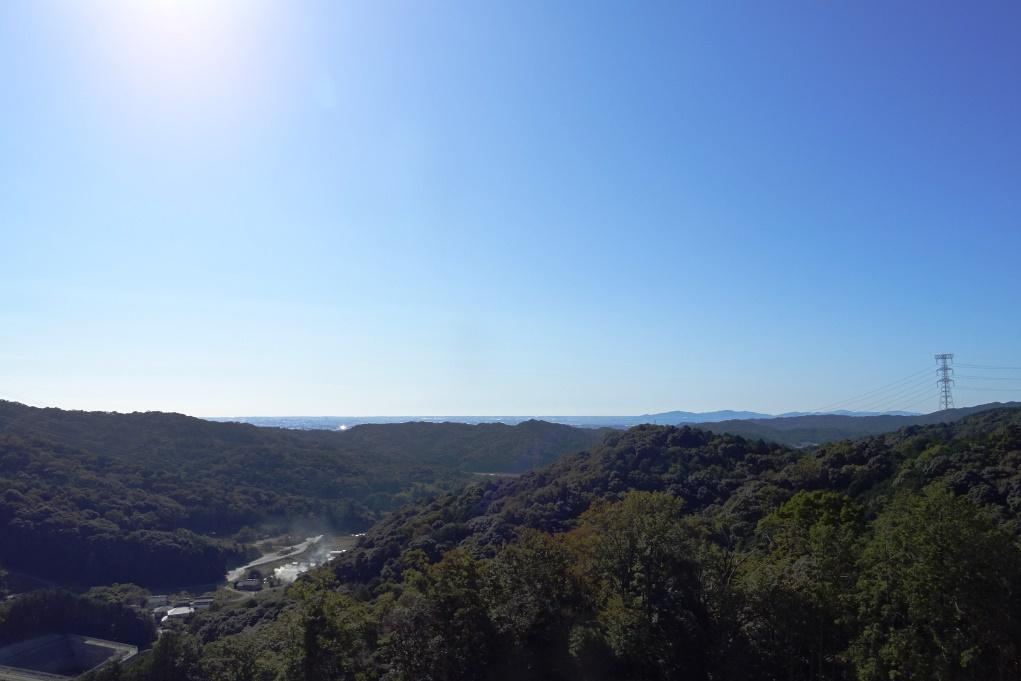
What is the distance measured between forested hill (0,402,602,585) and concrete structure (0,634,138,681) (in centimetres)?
1620

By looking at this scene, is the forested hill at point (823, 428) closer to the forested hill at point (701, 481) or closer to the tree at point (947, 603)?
the forested hill at point (701, 481)

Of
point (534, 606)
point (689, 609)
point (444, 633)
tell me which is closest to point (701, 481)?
point (689, 609)

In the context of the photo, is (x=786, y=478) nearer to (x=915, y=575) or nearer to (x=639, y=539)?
(x=639, y=539)

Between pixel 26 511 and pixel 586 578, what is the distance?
181 ft

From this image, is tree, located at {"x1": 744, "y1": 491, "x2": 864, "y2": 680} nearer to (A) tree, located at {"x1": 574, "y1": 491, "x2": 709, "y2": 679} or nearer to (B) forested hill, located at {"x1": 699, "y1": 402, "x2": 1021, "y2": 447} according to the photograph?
(A) tree, located at {"x1": 574, "y1": 491, "x2": 709, "y2": 679}

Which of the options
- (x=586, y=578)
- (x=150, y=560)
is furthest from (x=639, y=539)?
(x=150, y=560)

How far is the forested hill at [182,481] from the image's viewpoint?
5181 cm

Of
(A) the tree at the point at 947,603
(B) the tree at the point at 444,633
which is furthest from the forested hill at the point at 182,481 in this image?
(A) the tree at the point at 947,603

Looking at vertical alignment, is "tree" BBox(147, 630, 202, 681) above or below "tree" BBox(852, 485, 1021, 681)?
below

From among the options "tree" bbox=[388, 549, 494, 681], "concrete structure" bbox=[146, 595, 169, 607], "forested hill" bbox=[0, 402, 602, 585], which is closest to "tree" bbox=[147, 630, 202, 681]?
"tree" bbox=[388, 549, 494, 681]

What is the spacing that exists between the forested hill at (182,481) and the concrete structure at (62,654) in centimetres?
1620

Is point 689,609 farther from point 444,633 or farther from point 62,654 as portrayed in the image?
point 62,654

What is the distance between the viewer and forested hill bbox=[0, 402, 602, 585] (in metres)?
51.8

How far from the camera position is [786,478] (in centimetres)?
3250
